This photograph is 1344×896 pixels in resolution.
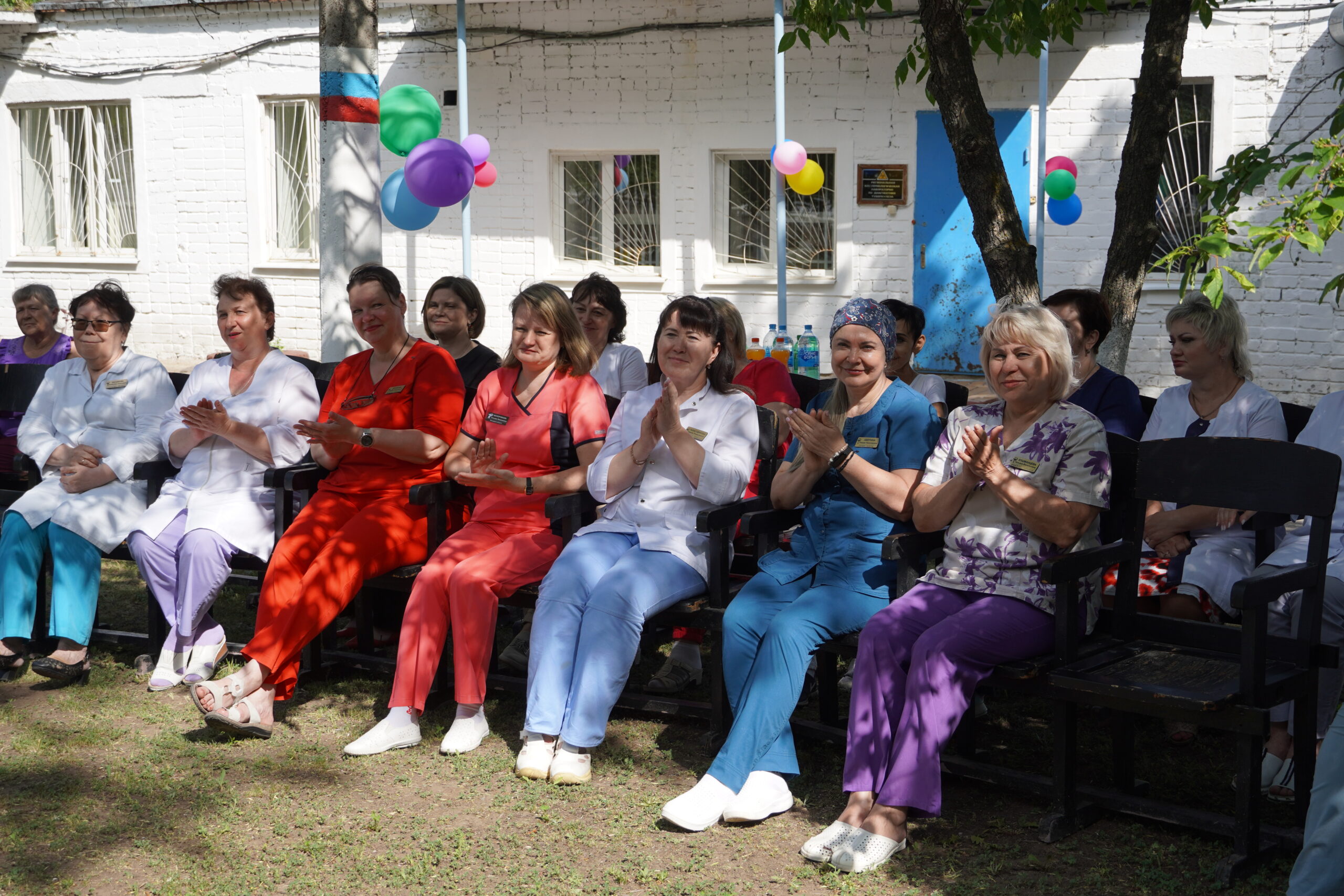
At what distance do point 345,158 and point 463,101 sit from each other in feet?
16.5

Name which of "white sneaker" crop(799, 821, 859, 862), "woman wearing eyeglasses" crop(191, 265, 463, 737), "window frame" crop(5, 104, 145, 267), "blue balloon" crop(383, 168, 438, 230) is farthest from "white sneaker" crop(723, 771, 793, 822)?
"window frame" crop(5, 104, 145, 267)

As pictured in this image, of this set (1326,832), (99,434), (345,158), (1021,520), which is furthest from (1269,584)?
(345,158)

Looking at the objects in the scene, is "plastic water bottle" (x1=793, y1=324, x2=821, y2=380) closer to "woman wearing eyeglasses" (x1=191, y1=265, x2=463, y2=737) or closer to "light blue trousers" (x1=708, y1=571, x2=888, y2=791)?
"woman wearing eyeglasses" (x1=191, y1=265, x2=463, y2=737)

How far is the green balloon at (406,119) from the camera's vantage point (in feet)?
29.8

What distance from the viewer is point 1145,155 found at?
5.26m

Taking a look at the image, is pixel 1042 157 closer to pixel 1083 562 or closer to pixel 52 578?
pixel 1083 562

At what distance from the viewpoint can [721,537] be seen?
429cm

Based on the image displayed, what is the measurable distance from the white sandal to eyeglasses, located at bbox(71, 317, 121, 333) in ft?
6.09

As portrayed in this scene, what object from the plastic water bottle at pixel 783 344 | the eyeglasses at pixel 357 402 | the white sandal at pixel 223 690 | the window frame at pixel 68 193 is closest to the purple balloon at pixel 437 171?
the plastic water bottle at pixel 783 344

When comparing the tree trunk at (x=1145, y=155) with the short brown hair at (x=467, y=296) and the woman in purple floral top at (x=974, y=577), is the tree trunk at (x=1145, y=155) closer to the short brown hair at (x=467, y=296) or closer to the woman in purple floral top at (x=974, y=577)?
the woman in purple floral top at (x=974, y=577)

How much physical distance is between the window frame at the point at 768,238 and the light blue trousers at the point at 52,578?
25.5 feet

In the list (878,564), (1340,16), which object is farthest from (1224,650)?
(1340,16)

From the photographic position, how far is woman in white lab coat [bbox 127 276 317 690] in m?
4.95

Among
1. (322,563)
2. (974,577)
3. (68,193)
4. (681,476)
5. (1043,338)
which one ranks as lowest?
(322,563)
